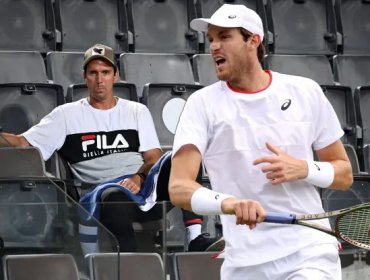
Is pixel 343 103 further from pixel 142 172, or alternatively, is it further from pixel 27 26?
pixel 27 26

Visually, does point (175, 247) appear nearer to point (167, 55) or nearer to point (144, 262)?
point (144, 262)

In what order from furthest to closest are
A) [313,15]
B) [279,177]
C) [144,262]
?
[313,15] < [144,262] < [279,177]

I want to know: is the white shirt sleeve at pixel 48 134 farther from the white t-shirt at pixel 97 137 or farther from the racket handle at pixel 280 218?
the racket handle at pixel 280 218

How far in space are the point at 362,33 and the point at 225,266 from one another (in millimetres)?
6021

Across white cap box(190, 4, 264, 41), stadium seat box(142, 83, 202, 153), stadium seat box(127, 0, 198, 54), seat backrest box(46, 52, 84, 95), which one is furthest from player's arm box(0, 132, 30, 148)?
white cap box(190, 4, 264, 41)

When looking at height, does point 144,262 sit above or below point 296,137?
below

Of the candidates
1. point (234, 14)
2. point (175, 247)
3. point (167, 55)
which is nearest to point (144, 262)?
point (175, 247)

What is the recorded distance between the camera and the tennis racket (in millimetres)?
3945

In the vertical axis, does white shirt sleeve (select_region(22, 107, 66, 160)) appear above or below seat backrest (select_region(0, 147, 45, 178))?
above

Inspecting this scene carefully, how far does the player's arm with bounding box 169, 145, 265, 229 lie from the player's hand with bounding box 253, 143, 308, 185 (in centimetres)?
18

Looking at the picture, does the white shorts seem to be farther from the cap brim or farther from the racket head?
the cap brim

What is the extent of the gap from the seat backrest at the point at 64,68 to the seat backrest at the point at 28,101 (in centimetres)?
63

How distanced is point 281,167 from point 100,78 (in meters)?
3.35

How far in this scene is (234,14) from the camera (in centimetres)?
438
